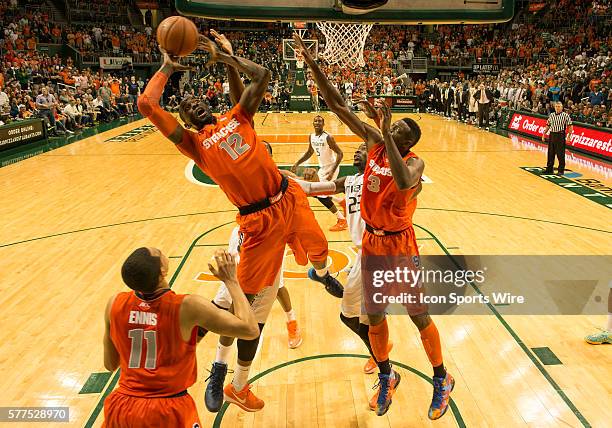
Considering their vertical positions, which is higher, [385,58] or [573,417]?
[385,58]

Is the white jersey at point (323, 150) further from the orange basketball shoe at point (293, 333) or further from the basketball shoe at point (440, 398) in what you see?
the basketball shoe at point (440, 398)

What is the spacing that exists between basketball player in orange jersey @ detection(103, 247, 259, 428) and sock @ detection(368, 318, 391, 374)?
1378 millimetres

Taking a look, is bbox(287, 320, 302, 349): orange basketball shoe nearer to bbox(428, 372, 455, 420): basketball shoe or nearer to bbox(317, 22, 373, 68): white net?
bbox(428, 372, 455, 420): basketball shoe

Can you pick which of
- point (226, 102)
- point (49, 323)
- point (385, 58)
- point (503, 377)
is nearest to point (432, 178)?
point (503, 377)

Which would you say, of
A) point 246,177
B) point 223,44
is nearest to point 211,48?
point 223,44

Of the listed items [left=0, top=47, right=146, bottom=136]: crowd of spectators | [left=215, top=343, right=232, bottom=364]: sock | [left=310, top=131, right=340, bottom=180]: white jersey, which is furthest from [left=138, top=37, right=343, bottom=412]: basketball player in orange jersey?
[left=0, top=47, right=146, bottom=136]: crowd of spectators

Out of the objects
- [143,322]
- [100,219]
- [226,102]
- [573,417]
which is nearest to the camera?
[143,322]

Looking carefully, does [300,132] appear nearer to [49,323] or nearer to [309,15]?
[309,15]

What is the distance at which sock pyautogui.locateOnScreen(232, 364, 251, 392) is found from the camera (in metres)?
3.73

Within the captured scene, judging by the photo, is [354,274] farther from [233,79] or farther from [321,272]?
[233,79]

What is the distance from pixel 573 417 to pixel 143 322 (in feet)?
9.92

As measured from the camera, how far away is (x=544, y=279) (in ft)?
19.9

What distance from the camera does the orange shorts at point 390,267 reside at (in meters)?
3.55

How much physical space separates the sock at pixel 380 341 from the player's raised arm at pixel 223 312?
1.42 m
